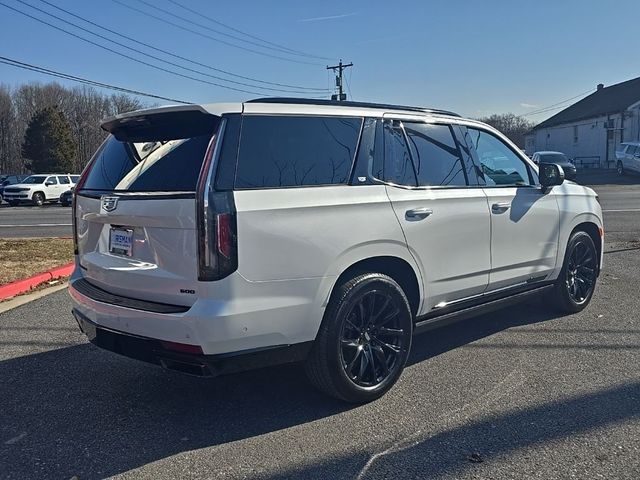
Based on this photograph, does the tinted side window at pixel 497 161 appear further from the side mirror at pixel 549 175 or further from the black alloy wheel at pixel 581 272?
the black alloy wheel at pixel 581 272

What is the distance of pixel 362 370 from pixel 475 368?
1.12 m

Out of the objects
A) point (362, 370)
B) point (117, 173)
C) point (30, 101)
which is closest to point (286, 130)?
point (117, 173)

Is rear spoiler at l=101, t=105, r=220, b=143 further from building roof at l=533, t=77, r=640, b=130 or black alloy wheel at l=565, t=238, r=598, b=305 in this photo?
building roof at l=533, t=77, r=640, b=130

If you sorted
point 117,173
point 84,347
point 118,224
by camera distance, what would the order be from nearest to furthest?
point 118,224 → point 117,173 → point 84,347

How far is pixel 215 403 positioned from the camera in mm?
3943

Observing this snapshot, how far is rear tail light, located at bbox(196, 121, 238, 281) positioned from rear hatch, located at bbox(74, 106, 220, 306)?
50 mm

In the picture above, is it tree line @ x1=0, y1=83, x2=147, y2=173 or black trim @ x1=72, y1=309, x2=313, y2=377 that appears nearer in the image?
black trim @ x1=72, y1=309, x2=313, y2=377

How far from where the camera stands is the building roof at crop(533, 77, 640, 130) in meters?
44.5

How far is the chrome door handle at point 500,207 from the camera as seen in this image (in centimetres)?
477

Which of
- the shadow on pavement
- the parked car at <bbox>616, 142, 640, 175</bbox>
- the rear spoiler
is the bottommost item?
the shadow on pavement

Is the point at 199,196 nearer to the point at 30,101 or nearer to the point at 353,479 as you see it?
the point at 353,479

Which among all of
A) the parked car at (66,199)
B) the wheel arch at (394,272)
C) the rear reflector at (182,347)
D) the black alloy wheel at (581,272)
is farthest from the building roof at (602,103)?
the rear reflector at (182,347)

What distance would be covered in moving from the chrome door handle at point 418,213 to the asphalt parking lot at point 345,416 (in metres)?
1.22

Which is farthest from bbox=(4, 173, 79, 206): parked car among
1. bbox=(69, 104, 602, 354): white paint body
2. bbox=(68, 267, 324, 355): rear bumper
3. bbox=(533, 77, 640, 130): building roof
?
bbox=(533, 77, 640, 130): building roof
